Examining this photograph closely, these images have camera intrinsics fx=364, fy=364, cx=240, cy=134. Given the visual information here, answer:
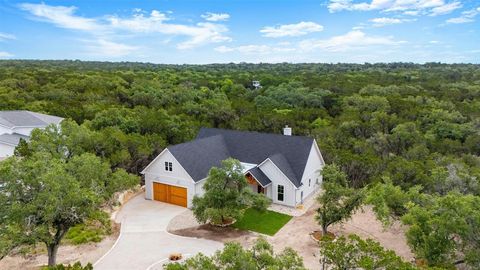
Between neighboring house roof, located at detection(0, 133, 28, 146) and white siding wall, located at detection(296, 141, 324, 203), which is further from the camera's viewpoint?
neighboring house roof, located at detection(0, 133, 28, 146)

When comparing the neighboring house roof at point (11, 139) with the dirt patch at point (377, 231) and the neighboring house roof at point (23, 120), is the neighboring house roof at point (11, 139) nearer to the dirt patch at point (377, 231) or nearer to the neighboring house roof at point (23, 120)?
the neighboring house roof at point (23, 120)

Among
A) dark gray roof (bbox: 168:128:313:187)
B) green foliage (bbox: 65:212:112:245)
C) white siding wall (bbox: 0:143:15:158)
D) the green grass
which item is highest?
dark gray roof (bbox: 168:128:313:187)

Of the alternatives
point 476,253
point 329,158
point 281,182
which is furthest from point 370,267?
point 329,158

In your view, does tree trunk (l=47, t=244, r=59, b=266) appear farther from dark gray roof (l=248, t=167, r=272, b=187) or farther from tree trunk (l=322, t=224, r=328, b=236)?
dark gray roof (l=248, t=167, r=272, b=187)

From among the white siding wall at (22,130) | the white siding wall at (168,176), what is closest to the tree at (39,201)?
the white siding wall at (168,176)

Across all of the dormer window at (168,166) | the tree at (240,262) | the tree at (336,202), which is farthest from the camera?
the dormer window at (168,166)

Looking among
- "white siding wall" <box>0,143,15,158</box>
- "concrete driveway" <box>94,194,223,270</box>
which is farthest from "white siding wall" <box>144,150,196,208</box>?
"white siding wall" <box>0,143,15,158</box>

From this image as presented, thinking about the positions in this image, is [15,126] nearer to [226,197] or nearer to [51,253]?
[51,253]
